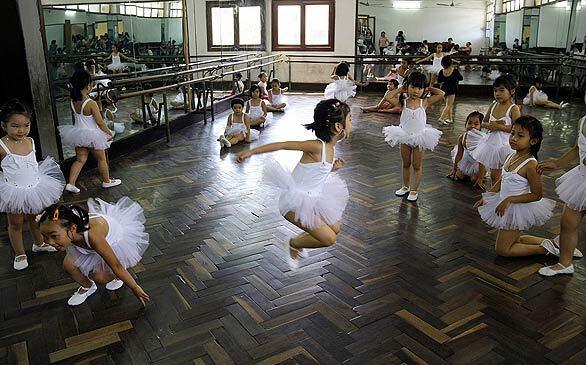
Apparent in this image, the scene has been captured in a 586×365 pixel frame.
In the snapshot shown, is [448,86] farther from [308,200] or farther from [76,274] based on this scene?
[76,274]

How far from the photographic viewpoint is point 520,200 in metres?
2.87

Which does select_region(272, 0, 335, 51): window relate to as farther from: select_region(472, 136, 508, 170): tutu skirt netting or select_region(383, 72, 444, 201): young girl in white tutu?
select_region(472, 136, 508, 170): tutu skirt netting

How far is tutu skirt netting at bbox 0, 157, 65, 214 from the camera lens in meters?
2.78

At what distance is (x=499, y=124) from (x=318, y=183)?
1.98 meters

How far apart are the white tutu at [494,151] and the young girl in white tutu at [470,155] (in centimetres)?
38

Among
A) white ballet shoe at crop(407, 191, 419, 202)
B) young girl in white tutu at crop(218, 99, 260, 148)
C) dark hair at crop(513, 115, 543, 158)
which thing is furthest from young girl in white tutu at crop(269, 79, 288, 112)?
dark hair at crop(513, 115, 543, 158)

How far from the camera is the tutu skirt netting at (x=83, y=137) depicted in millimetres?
4199

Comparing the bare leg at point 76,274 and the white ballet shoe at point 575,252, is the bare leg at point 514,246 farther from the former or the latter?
the bare leg at point 76,274

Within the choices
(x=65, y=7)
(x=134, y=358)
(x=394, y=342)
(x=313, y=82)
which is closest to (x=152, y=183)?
(x=65, y=7)

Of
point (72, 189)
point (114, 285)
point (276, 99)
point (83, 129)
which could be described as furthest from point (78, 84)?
point (276, 99)

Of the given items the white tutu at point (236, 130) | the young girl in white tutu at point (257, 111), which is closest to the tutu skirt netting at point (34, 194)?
the white tutu at point (236, 130)

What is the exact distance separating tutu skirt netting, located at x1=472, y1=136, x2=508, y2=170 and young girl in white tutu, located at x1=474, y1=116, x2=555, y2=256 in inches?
34.5

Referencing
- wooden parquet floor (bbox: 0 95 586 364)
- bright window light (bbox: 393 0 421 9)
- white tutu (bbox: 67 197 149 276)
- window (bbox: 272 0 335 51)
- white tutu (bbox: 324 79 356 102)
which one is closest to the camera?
wooden parquet floor (bbox: 0 95 586 364)

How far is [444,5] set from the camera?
559 inches
